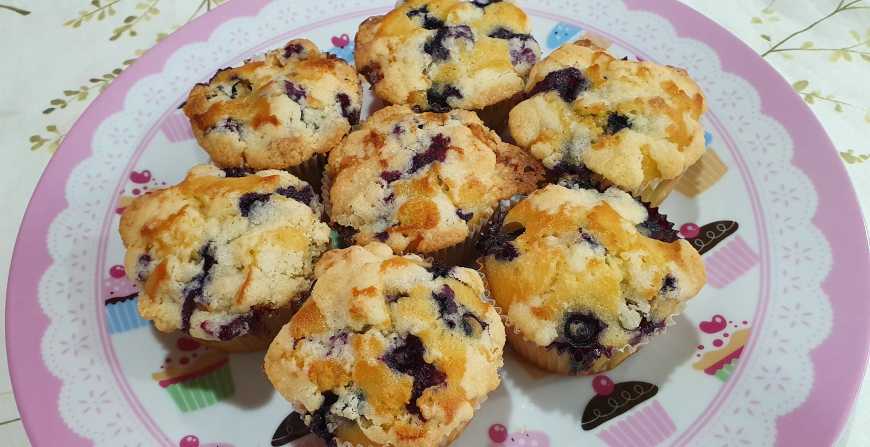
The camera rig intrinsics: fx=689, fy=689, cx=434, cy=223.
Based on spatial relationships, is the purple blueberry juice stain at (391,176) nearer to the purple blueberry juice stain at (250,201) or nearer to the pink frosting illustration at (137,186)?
the purple blueberry juice stain at (250,201)

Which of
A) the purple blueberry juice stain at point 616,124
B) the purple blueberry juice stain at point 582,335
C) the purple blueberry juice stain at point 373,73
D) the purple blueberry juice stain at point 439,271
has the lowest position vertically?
the purple blueberry juice stain at point 582,335

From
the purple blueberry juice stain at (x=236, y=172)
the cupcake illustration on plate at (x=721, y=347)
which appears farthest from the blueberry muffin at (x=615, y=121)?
the purple blueberry juice stain at (x=236, y=172)

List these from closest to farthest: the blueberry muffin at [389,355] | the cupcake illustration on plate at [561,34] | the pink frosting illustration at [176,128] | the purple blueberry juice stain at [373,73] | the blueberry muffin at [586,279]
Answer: the blueberry muffin at [389,355] < the blueberry muffin at [586,279] < the purple blueberry juice stain at [373,73] < the pink frosting illustration at [176,128] < the cupcake illustration on plate at [561,34]

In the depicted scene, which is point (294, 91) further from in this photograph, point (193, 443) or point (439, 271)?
point (193, 443)

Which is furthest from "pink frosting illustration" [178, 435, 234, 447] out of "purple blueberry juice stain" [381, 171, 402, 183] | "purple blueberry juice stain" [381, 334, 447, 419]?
"purple blueberry juice stain" [381, 171, 402, 183]

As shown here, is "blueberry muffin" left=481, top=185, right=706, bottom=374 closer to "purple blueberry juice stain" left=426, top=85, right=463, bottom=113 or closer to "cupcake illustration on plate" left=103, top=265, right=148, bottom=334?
"purple blueberry juice stain" left=426, top=85, right=463, bottom=113
